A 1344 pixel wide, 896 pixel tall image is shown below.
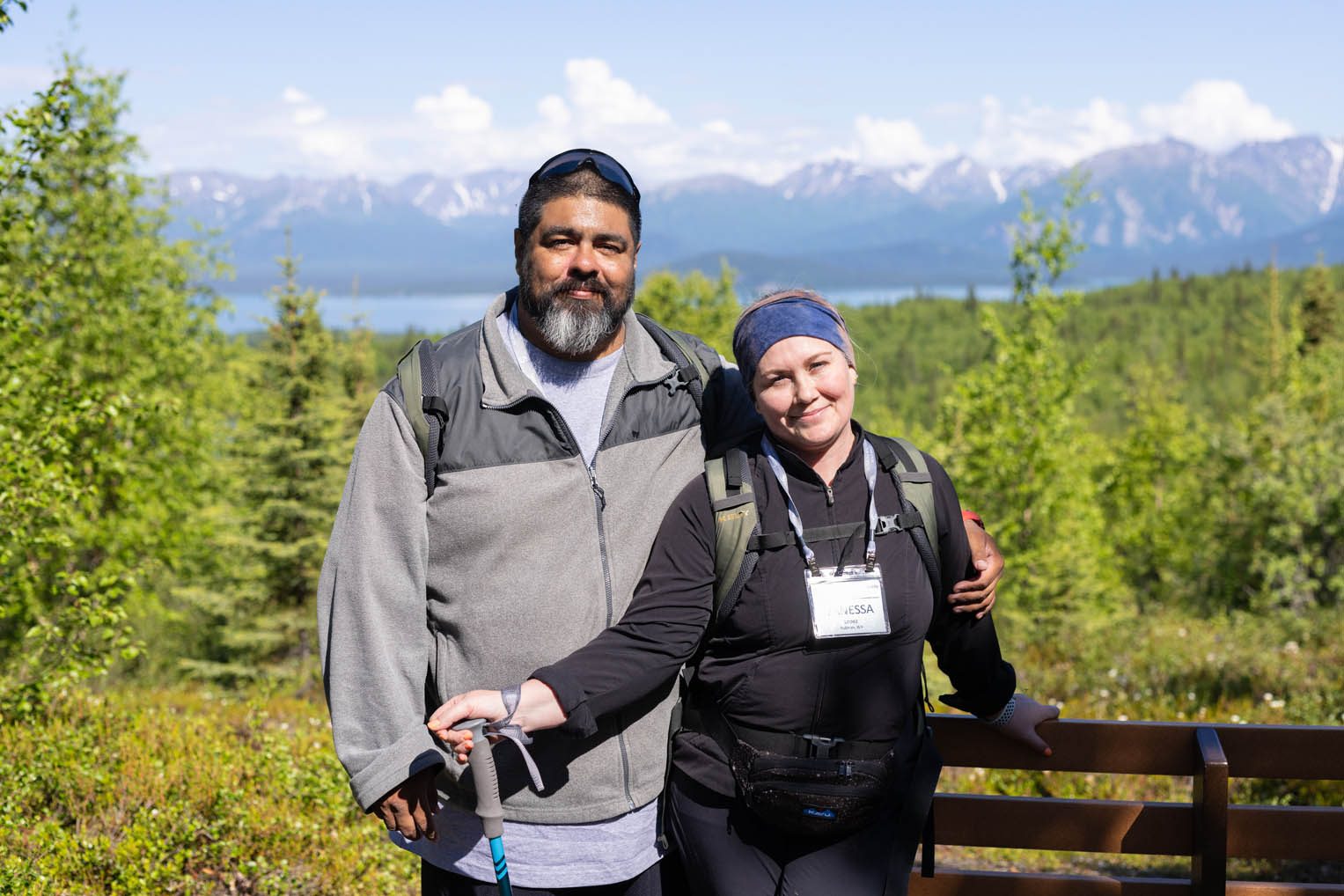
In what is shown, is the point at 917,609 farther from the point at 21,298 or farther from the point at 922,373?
the point at 922,373

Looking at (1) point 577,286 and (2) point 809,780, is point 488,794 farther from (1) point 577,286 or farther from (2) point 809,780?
(1) point 577,286

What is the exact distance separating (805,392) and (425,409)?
3.12 feet

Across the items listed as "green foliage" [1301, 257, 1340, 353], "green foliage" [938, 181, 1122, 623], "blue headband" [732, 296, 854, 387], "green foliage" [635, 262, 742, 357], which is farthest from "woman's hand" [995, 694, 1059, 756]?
"green foliage" [1301, 257, 1340, 353]

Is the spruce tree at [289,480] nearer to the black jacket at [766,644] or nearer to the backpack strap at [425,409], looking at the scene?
the backpack strap at [425,409]

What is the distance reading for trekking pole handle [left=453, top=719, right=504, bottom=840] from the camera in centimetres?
248

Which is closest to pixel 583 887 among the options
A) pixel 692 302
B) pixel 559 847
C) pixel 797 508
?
pixel 559 847

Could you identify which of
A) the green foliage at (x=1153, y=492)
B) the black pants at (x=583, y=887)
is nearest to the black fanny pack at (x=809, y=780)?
the black pants at (x=583, y=887)

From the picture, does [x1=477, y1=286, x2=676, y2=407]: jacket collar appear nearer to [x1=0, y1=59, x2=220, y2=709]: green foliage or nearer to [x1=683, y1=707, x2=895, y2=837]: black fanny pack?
[x1=683, y1=707, x2=895, y2=837]: black fanny pack

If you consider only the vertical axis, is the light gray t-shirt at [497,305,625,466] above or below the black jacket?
above

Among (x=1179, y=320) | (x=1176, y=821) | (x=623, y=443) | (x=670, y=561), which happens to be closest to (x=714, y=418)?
(x=623, y=443)

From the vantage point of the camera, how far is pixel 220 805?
535 centimetres

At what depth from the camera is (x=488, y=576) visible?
2674 mm

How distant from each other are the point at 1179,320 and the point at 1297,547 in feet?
488

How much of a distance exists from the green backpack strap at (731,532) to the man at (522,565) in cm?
21
